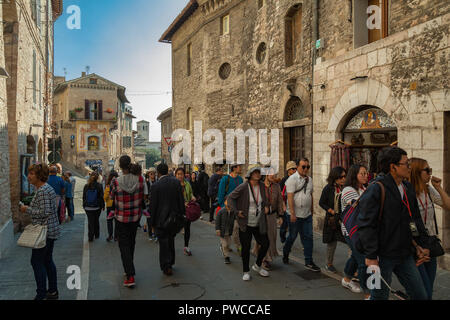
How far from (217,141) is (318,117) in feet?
28.2

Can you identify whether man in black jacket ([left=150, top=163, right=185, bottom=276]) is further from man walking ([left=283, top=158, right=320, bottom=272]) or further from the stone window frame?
the stone window frame

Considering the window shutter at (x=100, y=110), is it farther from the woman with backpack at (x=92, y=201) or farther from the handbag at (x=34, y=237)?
the handbag at (x=34, y=237)

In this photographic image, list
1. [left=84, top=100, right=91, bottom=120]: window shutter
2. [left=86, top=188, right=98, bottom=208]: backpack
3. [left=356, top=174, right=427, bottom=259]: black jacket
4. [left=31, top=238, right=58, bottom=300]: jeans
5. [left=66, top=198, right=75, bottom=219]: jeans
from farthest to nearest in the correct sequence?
[left=84, top=100, right=91, bottom=120]: window shutter
[left=66, top=198, right=75, bottom=219]: jeans
[left=86, top=188, right=98, bottom=208]: backpack
[left=31, top=238, right=58, bottom=300]: jeans
[left=356, top=174, right=427, bottom=259]: black jacket

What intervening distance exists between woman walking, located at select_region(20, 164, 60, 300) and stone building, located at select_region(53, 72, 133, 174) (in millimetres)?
33986

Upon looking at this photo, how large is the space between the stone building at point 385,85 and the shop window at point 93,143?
106 ft

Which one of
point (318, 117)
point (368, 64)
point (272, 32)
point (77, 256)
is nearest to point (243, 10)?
point (272, 32)

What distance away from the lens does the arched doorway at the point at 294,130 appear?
10258 millimetres

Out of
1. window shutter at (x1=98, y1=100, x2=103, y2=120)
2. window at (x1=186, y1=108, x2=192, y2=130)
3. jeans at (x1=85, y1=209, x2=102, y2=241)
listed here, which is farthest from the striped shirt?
window shutter at (x1=98, y1=100, x2=103, y2=120)

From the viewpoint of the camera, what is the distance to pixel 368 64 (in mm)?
7293

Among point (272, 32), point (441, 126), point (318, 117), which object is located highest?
point (272, 32)

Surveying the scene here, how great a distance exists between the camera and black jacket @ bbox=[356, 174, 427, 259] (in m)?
2.90

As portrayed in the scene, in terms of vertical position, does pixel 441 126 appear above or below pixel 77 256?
above

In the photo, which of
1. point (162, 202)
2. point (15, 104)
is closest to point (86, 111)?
point (15, 104)
